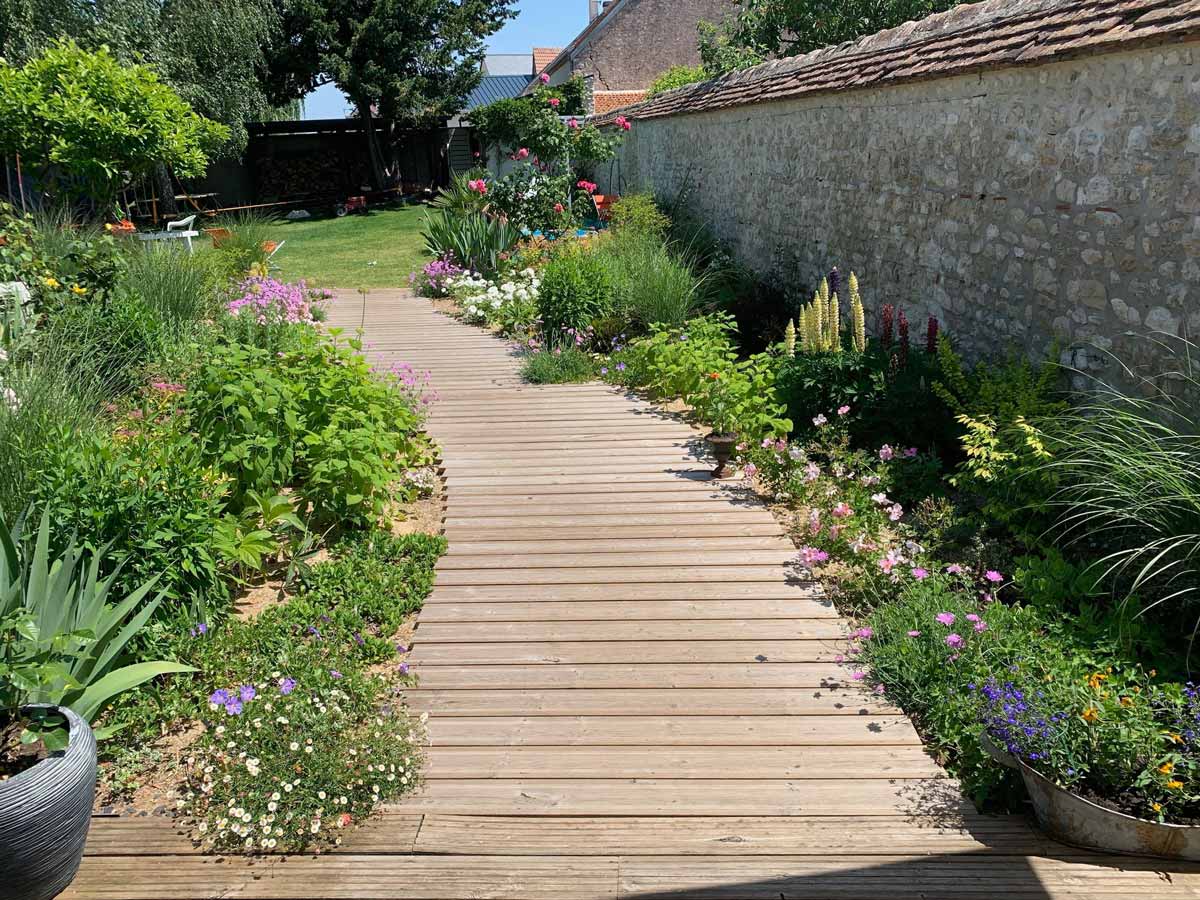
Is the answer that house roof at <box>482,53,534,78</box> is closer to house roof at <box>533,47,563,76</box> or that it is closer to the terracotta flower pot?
house roof at <box>533,47,563,76</box>

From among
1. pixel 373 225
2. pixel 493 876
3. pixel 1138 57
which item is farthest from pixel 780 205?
pixel 373 225

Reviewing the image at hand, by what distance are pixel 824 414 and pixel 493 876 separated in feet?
14.3

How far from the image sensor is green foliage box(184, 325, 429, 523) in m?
4.82

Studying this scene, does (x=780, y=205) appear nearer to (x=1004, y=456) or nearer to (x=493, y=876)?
(x=1004, y=456)

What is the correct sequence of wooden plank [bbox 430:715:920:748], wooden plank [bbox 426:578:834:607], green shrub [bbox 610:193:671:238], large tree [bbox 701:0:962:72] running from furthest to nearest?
large tree [bbox 701:0:962:72] → green shrub [bbox 610:193:671:238] → wooden plank [bbox 426:578:834:607] → wooden plank [bbox 430:715:920:748]

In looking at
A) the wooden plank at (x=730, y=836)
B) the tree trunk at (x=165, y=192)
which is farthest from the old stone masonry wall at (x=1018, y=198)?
the tree trunk at (x=165, y=192)

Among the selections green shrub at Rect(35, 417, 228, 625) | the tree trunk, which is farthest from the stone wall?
the tree trunk

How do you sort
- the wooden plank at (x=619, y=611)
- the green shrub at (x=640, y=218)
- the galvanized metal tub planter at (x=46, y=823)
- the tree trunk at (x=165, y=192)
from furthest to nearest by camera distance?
1. the tree trunk at (x=165, y=192)
2. the green shrub at (x=640, y=218)
3. the wooden plank at (x=619, y=611)
4. the galvanized metal tub planter at (x=46, y=823)

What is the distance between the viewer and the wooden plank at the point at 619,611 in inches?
171

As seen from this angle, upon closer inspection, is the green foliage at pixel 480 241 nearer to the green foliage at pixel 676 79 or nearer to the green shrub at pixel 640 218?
the green shrub at pixel 640 218

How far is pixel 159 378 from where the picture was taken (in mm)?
6863

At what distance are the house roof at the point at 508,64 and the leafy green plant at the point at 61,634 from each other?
47.7 meters

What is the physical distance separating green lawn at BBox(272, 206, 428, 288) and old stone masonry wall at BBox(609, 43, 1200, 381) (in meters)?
7.93

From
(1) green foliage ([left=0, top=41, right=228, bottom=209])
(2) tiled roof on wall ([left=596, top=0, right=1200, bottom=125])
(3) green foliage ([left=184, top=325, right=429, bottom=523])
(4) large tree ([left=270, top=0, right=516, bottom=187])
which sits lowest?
(3) green foliage ([left=184, top=325, right=429, bottom=523])
